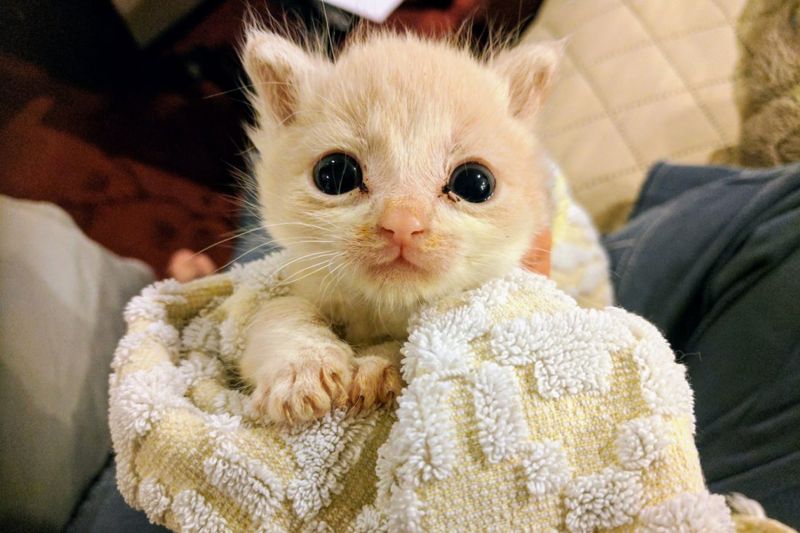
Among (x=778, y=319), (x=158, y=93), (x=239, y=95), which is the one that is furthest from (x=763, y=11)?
(x=158, y=93)

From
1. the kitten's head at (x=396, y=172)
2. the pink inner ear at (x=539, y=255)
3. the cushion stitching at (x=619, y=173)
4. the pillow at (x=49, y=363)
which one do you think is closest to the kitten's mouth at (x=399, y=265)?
the kitten's head at (x=396, y=172)

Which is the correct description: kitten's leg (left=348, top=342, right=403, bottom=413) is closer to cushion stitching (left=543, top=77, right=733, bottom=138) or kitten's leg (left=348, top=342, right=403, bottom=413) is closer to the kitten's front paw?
the kitten's front paw

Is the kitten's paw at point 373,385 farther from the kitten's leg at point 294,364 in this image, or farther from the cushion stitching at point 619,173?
the cushion stitching at point 619,173

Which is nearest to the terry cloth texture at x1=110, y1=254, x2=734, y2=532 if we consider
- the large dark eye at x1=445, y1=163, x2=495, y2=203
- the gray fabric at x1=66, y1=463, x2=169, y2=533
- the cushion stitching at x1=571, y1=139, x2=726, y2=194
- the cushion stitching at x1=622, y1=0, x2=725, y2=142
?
the large dark eye at x1=445, y1=163, x2=495, y2=203

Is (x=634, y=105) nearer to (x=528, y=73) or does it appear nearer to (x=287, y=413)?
(x=528, y=73)

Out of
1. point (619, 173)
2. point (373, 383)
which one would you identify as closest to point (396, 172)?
point (373, 383)

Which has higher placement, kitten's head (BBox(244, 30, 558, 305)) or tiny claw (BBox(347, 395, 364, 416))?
kitten's head (BBox(244, 30, 558, 305))
